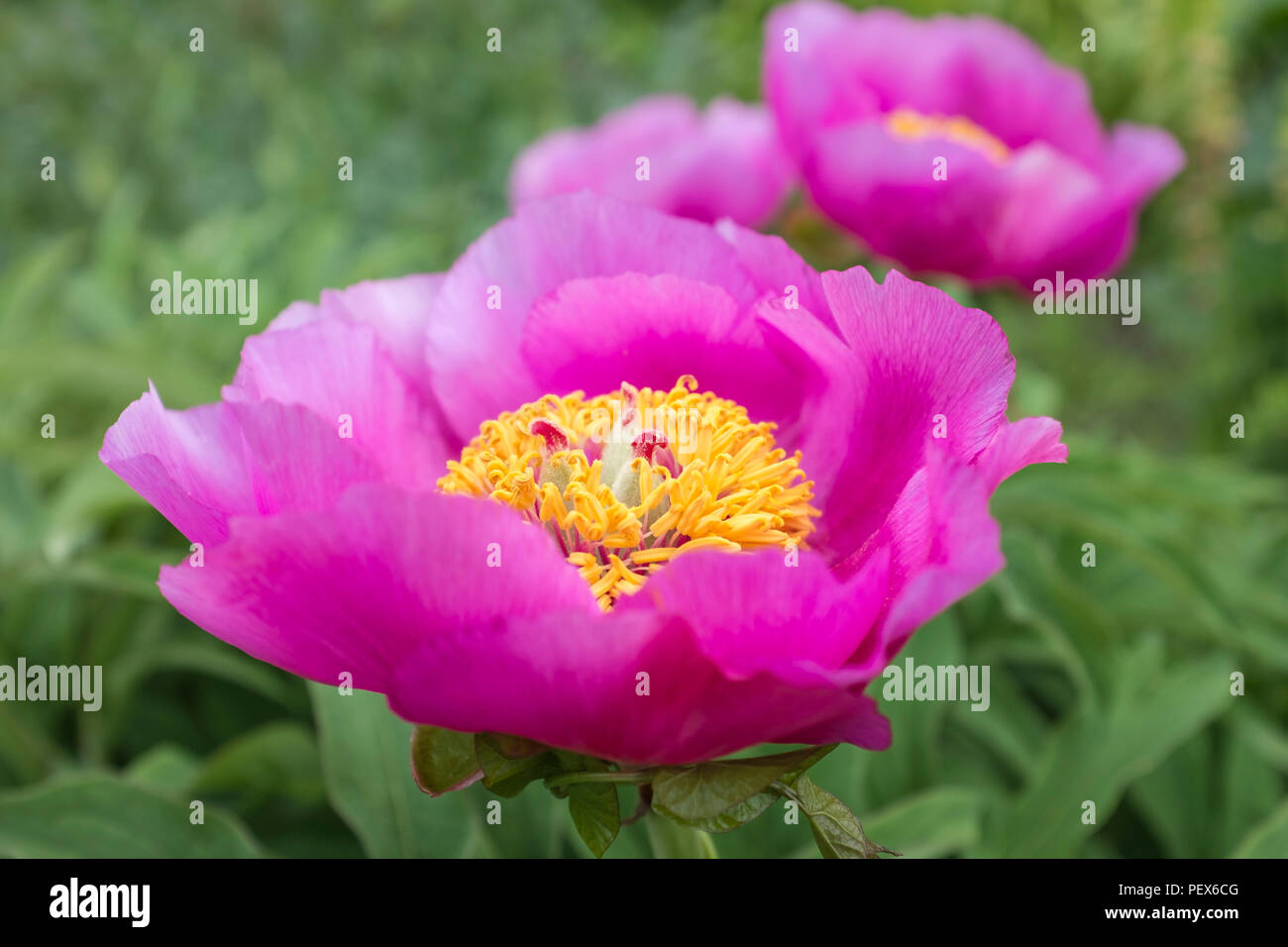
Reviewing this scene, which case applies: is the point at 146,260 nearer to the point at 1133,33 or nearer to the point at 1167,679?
the point at 1167,679

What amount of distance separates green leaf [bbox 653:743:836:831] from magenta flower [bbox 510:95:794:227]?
827mm

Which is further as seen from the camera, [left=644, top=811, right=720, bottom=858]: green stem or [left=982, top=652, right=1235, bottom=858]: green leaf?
[left=982, top=652, right=1235, bottom=858]: green leaf

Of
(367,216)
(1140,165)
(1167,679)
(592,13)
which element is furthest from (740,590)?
(592,13)

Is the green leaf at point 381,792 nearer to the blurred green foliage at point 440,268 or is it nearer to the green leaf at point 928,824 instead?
the blurred green foliage at point 440,268

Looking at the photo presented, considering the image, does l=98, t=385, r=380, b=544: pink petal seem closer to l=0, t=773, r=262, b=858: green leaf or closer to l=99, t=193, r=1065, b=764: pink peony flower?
l=99, t=193, r=1065, b=764: pink peony flower

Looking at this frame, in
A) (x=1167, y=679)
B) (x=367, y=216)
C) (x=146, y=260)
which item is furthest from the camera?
(x=367, y=216)

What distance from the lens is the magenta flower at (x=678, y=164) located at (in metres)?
1.26

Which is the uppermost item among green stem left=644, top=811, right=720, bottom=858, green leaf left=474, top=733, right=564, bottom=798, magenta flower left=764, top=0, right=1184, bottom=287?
magenta flower left=764, top=0, right=1184, bottom=287

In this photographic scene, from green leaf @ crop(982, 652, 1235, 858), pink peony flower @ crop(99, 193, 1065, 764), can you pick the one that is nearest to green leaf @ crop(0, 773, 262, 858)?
pink peony flower @ crop(99, 193, 1065, 764)

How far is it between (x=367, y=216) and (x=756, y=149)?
1.33 metres

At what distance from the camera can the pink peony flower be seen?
1.39 feet

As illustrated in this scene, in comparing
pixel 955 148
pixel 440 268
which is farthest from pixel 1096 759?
pixel 440 268

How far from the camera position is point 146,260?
1.74 metres

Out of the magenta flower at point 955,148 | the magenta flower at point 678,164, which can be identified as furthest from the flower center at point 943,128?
the magenta flower at point 678,164
